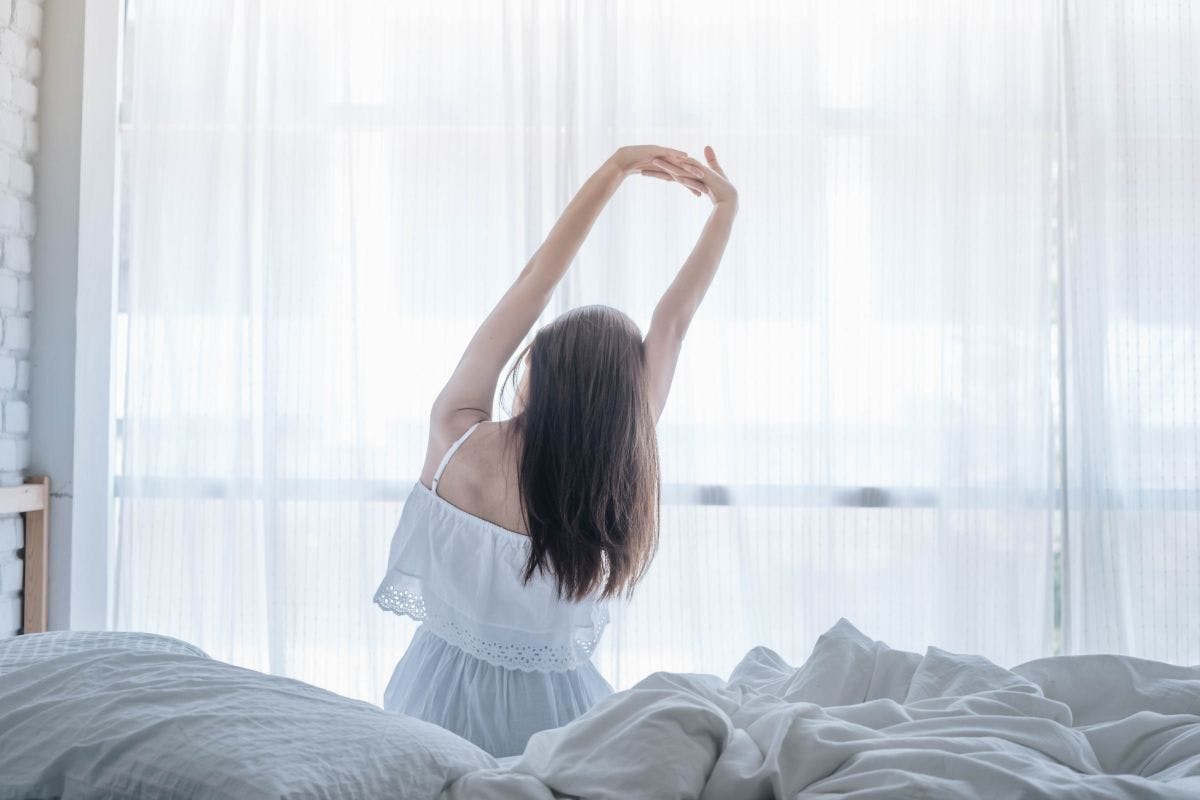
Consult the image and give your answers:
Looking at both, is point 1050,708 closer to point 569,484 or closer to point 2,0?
point 569,484

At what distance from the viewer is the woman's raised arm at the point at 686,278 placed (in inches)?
60.4

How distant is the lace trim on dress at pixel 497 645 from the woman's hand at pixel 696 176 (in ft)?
2.35

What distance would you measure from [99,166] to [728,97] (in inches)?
64.7

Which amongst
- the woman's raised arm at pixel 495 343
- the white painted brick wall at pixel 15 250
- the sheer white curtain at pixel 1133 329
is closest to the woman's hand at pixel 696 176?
the woman's raised arm at pixel 495 343

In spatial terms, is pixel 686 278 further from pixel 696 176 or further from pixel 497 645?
pixel 497 645

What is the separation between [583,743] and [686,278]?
35.6 inches

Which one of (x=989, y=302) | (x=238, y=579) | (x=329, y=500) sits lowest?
(x=238, y=579)

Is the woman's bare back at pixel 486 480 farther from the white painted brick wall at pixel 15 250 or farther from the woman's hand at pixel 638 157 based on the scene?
the white painted brick wall at pixel 15 250

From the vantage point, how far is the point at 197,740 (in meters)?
0.80

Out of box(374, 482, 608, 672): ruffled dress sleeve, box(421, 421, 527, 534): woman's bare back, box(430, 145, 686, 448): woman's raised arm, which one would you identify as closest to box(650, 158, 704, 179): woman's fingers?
box(430, 145, 686, 448): woman's raised arm

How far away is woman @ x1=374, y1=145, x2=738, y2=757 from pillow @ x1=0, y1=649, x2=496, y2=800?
0.41 metres

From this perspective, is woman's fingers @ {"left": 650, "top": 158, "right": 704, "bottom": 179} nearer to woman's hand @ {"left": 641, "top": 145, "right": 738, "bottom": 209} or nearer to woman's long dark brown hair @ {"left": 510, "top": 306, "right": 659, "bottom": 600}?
woman's hand @ {"left": 641, "top": 145, "right": 738, "bottom": 209}

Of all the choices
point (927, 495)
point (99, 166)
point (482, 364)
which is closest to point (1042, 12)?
point (927, 495)

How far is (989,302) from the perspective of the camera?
8.71 feet
